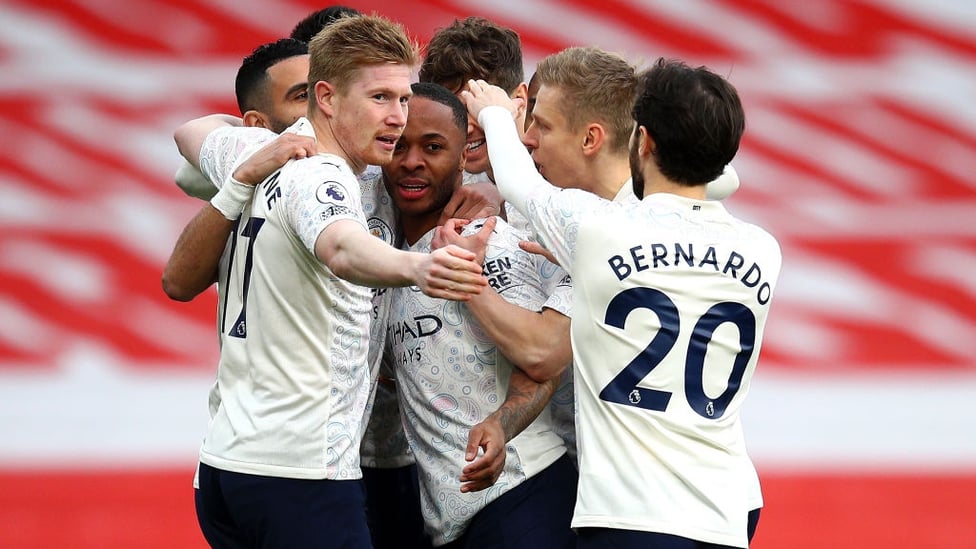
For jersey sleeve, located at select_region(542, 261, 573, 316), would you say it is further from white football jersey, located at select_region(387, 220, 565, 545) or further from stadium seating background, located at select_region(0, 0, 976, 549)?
stadium seating background, located at select_region(0, 0, 976, 549)

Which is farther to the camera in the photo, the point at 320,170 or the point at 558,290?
the point at 558,290

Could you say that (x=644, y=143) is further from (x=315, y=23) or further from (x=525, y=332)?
(x=315, y=23)

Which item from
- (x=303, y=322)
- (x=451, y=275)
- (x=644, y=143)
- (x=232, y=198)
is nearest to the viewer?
(x=451, y=275)

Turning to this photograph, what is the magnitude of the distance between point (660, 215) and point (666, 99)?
0.94 ft

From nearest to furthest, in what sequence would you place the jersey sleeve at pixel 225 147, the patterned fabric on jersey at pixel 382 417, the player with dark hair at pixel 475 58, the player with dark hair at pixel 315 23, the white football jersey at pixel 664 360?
the white football jersey at pixel 664 360 < the jersey sleeve at pixel 225 147 < the patterned fabric on jersey at pixel 382 417 < the player with dark hair at pixel 475 58 < the player with dark hair at pixel 315 23

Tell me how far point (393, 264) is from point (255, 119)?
1.55 m

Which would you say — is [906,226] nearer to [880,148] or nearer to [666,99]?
[880,148]

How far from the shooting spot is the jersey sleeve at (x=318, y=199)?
10.5 feet

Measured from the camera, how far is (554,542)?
3730mm

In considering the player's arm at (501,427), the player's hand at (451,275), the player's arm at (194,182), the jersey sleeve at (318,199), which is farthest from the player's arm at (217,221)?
the player's arm at (501,427)

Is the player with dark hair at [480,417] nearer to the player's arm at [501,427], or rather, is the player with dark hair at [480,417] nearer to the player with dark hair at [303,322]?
the player's arm at [501,427]

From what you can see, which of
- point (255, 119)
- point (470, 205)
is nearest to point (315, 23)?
point (255, 119)

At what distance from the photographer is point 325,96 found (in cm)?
362

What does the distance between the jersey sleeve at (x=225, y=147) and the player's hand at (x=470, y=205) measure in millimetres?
573
